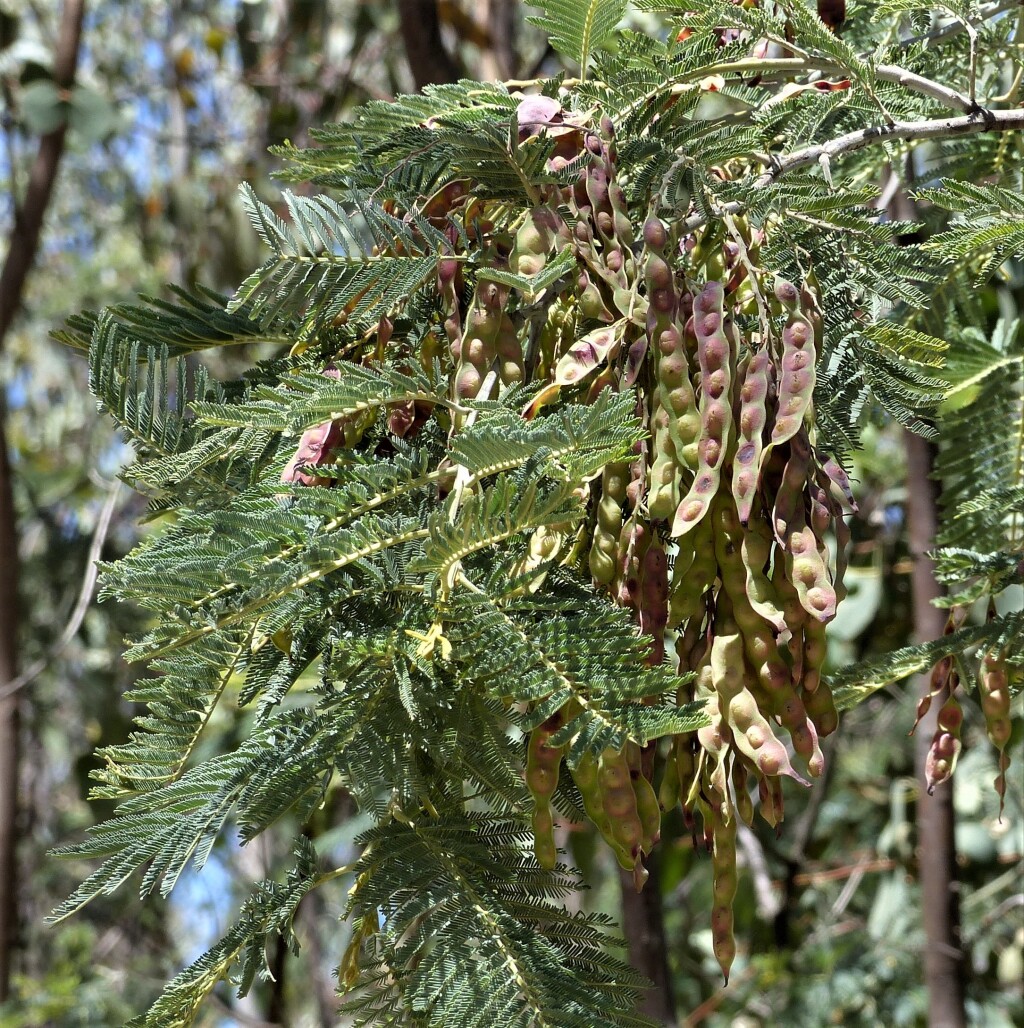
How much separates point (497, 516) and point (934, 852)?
1.44m

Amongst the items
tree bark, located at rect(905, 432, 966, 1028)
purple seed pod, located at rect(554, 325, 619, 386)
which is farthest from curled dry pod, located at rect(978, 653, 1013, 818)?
tree bark, located at rect(905, 432, 966, 1028)

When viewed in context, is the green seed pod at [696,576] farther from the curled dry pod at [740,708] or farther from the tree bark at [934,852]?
the tree bark at [934,852]

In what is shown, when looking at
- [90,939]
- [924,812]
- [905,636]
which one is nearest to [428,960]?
[924,812]

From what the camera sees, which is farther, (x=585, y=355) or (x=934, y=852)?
(x=934, y=852)

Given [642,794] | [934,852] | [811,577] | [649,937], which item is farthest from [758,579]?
[934,852]

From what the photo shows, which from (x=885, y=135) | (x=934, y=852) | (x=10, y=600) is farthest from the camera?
(x=10, y=600)

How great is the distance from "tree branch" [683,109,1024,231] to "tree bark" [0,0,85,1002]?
1.92 meters

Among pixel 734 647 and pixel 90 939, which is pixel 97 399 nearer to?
pixel 734 647

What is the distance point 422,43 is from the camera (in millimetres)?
1849

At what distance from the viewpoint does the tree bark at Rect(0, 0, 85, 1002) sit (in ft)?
7.84

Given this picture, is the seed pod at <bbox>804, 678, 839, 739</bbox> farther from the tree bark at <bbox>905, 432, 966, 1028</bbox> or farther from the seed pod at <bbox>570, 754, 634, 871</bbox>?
the tree bark at <bbox>905, 432, 966, 1028</bbox>

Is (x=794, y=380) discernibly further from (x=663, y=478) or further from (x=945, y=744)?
(x=945, y=744)

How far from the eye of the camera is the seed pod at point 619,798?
0.66m

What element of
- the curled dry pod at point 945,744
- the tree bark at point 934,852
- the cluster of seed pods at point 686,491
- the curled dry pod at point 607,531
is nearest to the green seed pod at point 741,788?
the cluster of seed pods at point 686,491
